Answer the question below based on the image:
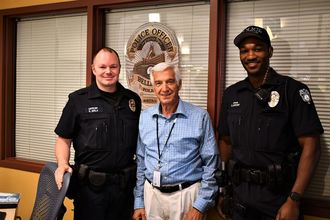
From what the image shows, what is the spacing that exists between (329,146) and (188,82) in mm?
1079

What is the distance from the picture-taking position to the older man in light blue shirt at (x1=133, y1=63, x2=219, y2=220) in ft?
7.08

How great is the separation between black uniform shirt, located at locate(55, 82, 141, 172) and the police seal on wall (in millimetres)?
574

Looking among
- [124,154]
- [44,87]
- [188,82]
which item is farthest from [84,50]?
[124,154]

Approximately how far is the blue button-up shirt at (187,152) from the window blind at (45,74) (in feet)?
4.55

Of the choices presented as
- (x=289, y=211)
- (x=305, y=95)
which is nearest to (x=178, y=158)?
(x=289, y=211)

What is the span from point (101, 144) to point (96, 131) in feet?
0.29

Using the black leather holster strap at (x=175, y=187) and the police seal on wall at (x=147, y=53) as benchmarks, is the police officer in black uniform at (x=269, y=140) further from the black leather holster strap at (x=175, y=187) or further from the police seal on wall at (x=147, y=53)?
the police seal on wall at (x=147, y=53)

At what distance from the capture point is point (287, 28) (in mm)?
2455

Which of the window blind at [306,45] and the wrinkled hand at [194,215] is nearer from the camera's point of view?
the wrinkled hand at [194,215]

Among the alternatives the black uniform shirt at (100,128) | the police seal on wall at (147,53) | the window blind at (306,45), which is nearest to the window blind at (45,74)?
the police seal on wall at (147,53)

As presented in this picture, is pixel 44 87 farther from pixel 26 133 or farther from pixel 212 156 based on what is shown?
pixel 212 156

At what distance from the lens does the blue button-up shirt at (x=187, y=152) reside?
7.07 feet

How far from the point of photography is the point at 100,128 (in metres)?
2.34

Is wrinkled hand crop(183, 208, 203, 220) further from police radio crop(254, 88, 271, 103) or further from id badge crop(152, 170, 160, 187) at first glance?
police radio crop(254, 88, 271, 103)
